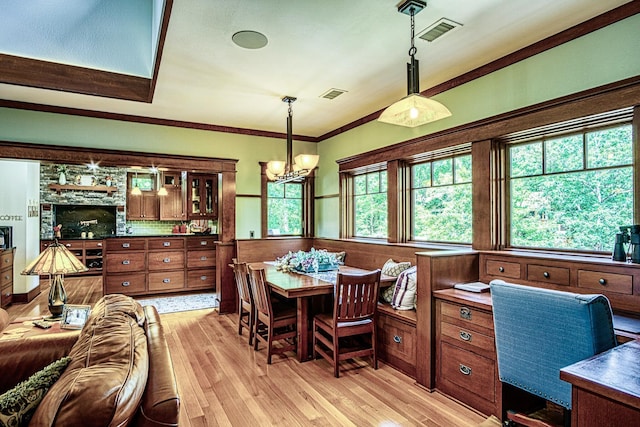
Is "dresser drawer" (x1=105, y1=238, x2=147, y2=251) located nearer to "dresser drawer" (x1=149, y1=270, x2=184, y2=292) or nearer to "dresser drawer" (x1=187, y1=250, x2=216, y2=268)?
"dresser drawer" (x1=149, y1=270, x2=184, y2=292)

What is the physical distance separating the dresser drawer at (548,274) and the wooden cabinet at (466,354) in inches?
16.8

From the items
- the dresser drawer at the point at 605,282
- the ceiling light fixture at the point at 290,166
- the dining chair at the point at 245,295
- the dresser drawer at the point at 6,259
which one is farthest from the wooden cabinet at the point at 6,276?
the dresser drawer at the point at 605,282

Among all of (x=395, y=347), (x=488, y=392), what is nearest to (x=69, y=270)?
(x=395, y=347)

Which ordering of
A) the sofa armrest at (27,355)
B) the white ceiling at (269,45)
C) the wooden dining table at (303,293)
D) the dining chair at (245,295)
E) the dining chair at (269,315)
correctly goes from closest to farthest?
the sofa armrest at (27,355) < the white ceiling at (269,45) < the wooden dining table at (303,293) < the dining chair at (269,315) < the dining chair at (245,295)

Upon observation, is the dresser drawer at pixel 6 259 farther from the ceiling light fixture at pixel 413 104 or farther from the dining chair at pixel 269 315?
the ceiling light fixture at pixel 413 104

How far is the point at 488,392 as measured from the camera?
2482 millimetres

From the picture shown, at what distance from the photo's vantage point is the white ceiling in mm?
2463

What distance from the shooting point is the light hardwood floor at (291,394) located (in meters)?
2.50

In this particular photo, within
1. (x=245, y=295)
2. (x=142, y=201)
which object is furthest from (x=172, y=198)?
(x=245, y=295)

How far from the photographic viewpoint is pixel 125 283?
248 inches

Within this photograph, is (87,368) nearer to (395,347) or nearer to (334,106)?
(395,347)

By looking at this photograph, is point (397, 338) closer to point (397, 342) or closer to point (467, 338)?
point (397, 342)

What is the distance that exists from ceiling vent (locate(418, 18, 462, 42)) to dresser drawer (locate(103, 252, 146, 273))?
585 cm

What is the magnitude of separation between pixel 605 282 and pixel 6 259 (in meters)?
7.31
